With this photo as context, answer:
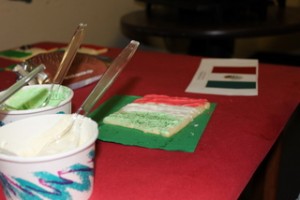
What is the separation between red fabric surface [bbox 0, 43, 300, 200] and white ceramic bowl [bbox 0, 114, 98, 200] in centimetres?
4

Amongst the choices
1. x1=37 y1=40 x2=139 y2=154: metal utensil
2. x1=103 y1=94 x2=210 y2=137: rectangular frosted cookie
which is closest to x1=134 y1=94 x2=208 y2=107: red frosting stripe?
x1=103 y1=94 x2=210 y2=137: rectangular frosted cookie

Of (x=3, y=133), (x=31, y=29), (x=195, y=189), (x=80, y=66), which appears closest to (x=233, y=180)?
(x=195, y=189)

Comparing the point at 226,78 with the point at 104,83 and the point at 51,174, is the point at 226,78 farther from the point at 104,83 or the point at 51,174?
the point at 51,174

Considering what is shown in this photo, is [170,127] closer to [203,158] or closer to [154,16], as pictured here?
[203,158]

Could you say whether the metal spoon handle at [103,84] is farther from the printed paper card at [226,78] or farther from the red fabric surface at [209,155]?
the printed paper card at [226,78]

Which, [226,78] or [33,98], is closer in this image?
[33,98]

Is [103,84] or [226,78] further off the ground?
[103,84]

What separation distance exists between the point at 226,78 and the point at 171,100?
18 centimetres

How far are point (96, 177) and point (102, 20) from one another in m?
1.34

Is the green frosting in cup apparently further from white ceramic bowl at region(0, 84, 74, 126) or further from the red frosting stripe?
the red frosting stripe

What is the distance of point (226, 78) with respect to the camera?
2.54 feet

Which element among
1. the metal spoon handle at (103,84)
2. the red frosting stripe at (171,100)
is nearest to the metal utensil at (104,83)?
the metal spoon handle at (103,84)

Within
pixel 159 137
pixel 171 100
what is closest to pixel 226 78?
pixel 171 100

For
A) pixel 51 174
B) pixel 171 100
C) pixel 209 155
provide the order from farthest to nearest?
pixel 171 100, pixel 209 155, pixel 51 174
